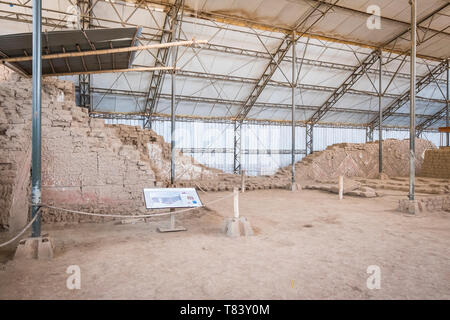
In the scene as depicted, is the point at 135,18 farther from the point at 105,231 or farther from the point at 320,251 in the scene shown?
the point at 320,251

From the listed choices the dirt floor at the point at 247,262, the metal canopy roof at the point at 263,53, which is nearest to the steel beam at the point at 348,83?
the metal canopy roof at the point at 263,53

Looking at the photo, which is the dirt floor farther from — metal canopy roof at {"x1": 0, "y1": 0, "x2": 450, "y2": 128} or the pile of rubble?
metal canopy roof at {"x1": 0, "y1": 0, "x2": 450, "y2": 128}

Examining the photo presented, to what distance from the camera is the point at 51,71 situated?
9.12 m

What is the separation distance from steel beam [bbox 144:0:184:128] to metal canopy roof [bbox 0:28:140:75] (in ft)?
15.7

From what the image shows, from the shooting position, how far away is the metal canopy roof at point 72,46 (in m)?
6.98

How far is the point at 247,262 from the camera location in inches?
199

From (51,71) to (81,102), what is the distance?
974 centimetres

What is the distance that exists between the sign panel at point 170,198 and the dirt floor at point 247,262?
0.76 metres

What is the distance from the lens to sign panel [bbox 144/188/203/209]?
257 inches

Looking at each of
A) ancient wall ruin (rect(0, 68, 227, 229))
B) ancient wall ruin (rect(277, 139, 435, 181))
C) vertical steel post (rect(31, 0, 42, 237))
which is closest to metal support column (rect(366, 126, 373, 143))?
ancient wall ruin (rect(277, 139, 435, 181))

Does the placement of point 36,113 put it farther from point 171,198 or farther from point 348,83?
point 348,83

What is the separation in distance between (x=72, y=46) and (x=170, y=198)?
4840mm

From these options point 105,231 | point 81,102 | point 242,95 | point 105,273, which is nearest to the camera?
point 105,273
